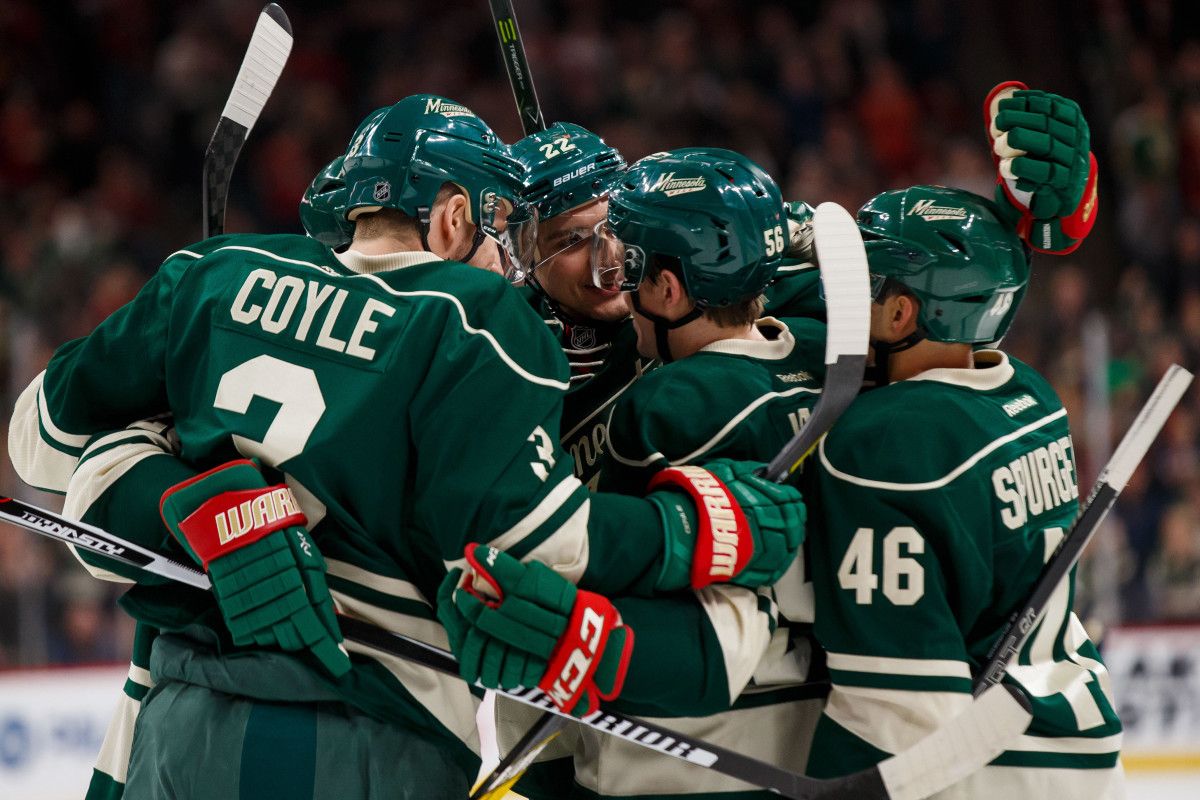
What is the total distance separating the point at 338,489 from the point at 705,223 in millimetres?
617

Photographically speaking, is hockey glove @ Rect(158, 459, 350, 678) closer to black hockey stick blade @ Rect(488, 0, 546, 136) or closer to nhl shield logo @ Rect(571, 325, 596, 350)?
nhl shield logo @ Rect(571, 325, 596, 350)

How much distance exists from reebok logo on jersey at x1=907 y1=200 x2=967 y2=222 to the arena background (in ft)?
10.9

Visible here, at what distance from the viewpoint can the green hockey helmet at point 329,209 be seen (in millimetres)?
1933

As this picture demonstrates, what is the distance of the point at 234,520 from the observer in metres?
1.67

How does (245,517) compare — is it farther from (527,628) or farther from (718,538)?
(718,538)

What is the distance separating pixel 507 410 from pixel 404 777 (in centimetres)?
48

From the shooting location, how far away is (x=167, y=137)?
6645 mm

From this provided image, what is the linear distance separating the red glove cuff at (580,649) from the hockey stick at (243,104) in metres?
1.15

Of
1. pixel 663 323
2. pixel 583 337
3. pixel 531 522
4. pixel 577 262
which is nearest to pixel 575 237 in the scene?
pixel 577 262

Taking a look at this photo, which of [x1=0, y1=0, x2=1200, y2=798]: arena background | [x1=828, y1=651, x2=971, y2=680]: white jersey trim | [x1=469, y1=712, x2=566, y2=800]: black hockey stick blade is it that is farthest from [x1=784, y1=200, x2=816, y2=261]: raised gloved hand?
[x1=0, y1=0, x2=1200, y2=798]: arena background

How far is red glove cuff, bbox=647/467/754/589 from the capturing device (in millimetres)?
1730

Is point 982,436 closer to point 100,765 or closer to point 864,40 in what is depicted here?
point 100,765

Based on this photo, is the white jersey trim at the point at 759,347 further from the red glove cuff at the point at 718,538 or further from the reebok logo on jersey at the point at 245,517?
the reebok logo on jersey at the point at 245,517

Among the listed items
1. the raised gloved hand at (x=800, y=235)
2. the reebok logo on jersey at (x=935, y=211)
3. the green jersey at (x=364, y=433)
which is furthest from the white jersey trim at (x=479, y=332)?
the raised gloved hand at (x=800, y=235)
